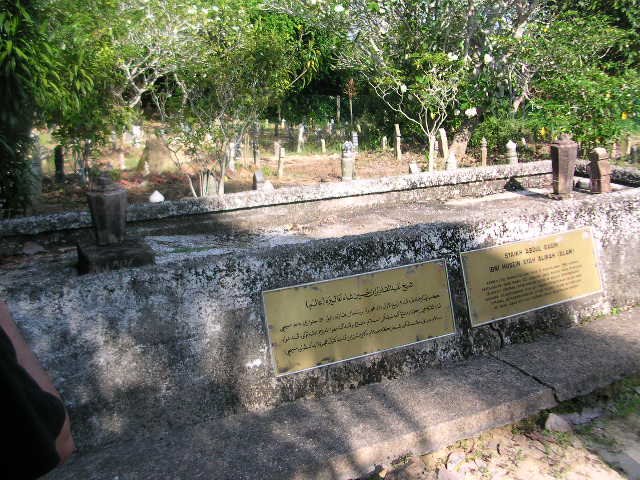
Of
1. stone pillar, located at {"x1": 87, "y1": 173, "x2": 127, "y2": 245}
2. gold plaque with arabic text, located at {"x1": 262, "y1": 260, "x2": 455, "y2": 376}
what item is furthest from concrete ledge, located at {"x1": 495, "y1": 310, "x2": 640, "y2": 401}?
stone pillar, located at {"x1": 87, "y1": 173, "x2": 127, "y2": 245}

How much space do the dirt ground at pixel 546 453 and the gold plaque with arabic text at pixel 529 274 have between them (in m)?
0.66

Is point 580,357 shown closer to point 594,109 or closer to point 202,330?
point 202,330

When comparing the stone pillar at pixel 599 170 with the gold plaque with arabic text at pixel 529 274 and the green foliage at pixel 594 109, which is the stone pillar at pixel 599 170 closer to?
the gold plaque with arabic text at pixel 529 274

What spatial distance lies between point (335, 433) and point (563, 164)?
4604 millimetres

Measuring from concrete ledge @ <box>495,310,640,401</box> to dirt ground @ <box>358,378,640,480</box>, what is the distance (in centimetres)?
14

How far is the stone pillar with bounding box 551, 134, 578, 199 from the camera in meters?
5.85

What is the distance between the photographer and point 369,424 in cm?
257

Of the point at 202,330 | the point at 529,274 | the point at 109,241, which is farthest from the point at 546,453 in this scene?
the point at 109,241

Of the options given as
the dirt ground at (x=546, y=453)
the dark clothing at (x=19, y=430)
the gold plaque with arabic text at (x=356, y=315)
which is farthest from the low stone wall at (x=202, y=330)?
the dark clothing at (x=19, y=430)

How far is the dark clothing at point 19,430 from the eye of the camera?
0.92 metres

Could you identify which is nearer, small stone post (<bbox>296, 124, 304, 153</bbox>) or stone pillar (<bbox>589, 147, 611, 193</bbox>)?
stone pillar (<bbox>589, 147, 611, 193</bbox>)

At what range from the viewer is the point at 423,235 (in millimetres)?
3066

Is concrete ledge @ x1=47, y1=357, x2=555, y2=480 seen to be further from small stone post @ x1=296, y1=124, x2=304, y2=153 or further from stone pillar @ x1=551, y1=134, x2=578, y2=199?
small stone post @ x1=296, y1=124, x2=304, y2=153

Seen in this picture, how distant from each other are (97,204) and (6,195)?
3.85 metres
